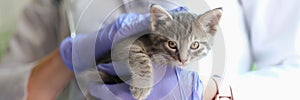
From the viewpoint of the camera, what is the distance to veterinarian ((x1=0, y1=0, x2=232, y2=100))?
1.84 ft

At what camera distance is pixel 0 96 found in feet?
2.02

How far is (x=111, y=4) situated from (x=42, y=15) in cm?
12

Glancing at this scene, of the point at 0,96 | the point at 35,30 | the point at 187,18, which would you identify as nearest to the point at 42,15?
the point at 35,30

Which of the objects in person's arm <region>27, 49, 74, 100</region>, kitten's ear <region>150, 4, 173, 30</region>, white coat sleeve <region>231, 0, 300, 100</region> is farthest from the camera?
white coat sleeve <region>231, 0, 300, 100</region>

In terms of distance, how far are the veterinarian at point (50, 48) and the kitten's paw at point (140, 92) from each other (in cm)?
4

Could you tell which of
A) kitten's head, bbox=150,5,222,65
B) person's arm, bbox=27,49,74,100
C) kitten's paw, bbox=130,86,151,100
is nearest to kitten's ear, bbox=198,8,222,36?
kitten's head, bbox=150,5,222,65

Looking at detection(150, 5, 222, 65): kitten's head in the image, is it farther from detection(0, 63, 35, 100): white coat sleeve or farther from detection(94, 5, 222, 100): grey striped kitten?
detection(0, 63, 35, 100): white coat sleeve

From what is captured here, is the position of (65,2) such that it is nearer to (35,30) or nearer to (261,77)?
(35,30)

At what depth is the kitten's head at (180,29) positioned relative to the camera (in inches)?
19.0

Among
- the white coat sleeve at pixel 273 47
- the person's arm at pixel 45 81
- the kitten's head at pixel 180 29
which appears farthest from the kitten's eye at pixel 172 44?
the white coat sleeve at pixel 273 47

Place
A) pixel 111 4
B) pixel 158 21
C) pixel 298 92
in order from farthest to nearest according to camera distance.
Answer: pixel 298 92
pixel 111 4
pixel 158 21

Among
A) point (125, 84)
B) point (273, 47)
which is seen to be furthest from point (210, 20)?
point (273, 47)

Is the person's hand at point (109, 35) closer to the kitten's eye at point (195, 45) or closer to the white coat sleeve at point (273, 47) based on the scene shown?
the kitten's eye at point (195, 45)

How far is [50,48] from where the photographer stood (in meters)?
0.63
